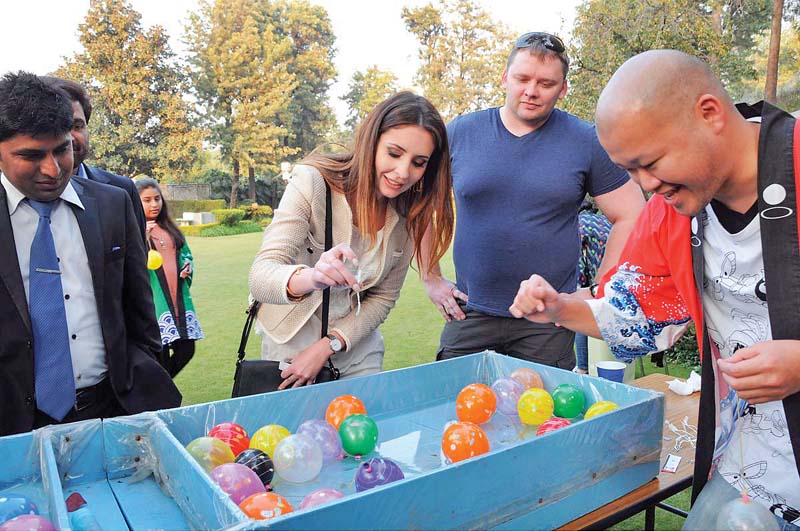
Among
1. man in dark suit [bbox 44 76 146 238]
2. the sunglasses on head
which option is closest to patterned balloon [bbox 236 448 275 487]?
man in dark suit [bbox 44 76 146 238]

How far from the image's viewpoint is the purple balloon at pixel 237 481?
4.45 ft

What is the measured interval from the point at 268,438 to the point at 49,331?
3.30 ft

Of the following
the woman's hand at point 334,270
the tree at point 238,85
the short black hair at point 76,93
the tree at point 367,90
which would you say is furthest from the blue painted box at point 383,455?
the tree at point 367,90

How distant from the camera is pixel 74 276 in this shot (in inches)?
88.4

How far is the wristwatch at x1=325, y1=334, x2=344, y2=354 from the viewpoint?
2383 millimetres

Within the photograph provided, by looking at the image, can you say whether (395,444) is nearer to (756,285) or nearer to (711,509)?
(711,509)

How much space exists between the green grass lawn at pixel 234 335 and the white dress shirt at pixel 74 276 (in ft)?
8.63

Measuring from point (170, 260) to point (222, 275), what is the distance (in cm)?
764

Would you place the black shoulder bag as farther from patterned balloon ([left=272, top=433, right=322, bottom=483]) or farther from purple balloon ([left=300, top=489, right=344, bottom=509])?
purple balloon ([left=300, top=489, right=344, bottom=509])

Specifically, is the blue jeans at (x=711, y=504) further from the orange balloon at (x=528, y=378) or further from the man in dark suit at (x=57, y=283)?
the man in dark suit at (x=57, y=283)

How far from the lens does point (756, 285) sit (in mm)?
1582

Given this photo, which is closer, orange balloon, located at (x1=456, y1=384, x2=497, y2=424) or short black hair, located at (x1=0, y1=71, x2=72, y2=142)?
orange balloon, located at (x1=456, y1=384, x2=497, y2=424)

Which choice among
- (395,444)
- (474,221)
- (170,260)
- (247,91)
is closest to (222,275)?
(170,260)

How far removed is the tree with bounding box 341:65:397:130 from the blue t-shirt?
32768 millimetres
